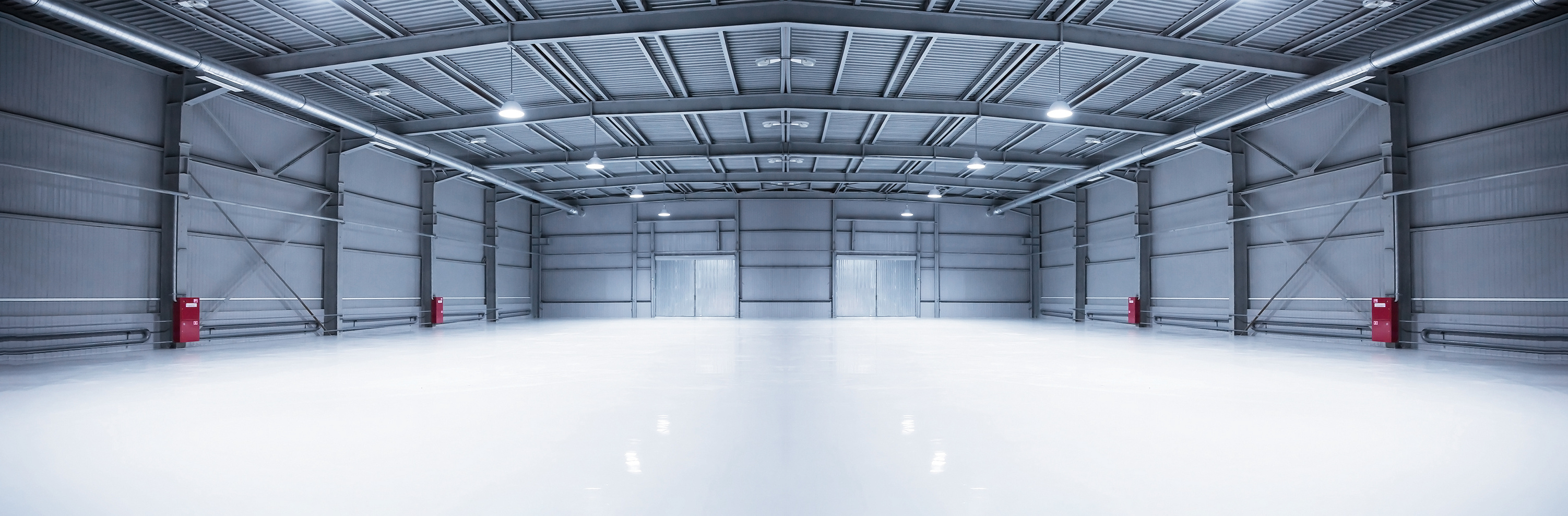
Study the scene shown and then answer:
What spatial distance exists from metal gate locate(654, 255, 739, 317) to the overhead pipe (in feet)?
50.3

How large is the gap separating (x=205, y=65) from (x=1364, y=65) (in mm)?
24839

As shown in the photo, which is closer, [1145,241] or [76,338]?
[76,338]

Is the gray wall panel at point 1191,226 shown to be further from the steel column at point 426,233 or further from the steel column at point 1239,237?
the steel column at point 426,233

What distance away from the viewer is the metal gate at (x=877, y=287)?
1427 inches

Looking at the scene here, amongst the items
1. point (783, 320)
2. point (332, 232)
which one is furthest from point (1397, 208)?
point (332, 232)

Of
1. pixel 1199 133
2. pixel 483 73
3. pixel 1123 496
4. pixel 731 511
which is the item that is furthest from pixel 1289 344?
pixel 483 73

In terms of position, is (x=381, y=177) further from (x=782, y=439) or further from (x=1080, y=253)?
(x=1080, y=253)

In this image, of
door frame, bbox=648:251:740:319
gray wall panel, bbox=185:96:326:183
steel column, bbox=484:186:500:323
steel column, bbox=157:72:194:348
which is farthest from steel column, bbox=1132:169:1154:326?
steel column, bbox=157:72:194:348

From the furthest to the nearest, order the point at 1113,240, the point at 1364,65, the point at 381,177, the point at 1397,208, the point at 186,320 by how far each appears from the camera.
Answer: the point at 1113,240, the point at 381,177, the point at 1397,208, the point at 186,320, the point at 1364,65

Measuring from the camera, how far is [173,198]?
1641 centimetres

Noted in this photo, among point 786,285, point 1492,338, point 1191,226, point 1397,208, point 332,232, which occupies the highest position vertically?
point 1191,226

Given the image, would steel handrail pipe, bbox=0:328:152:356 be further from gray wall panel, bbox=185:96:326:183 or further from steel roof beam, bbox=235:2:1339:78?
steel roof beam, bbox=235:2:1339:78

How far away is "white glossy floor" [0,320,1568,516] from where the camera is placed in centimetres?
409

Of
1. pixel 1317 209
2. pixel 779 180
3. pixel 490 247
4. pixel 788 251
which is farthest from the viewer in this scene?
pixel 788 251
